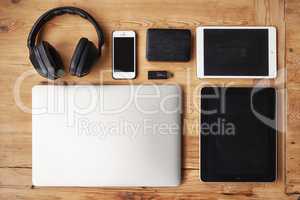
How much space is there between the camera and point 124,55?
3.11 ft

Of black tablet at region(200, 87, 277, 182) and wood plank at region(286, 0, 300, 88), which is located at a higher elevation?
wood plank at region(286, 0, 300, 88)

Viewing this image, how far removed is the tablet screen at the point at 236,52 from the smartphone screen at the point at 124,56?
0.19 m

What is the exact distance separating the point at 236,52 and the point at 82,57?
15.3 inches

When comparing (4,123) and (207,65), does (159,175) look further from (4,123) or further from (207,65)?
(4,123)

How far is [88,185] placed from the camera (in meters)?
0.93

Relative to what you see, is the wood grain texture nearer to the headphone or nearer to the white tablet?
the white tablet

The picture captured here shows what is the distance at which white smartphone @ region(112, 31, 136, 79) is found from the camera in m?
0.95

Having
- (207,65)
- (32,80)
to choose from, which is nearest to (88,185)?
(32,80)

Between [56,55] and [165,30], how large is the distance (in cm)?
29

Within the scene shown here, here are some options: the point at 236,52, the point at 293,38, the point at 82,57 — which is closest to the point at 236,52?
the point at 236,52

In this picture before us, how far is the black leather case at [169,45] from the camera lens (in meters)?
0.94

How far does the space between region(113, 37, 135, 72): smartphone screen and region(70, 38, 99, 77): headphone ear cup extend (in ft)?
0.20

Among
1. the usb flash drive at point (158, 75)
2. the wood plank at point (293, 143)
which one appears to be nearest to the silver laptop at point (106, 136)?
the usb flash drive at point (158, 75)

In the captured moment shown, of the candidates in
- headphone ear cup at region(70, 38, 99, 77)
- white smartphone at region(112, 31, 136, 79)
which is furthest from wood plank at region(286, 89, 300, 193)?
headphone ear cup at region(70, 38, 99, 77)
